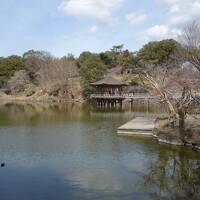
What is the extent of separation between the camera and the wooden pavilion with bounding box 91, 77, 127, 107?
48.4 meters

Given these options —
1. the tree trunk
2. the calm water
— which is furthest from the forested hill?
the calm water

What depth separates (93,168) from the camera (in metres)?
13.5

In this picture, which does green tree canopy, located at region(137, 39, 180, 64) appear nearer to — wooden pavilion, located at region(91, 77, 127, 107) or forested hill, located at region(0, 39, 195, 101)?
forested hill, located at region(0, 39, 195, 101)

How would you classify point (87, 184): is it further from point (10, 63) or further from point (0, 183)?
point (10, 63)

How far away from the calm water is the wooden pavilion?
89.8 ft

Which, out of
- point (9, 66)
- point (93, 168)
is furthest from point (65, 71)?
point (93, 168)

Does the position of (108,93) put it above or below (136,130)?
above

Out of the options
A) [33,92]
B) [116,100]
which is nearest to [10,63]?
[33,92]

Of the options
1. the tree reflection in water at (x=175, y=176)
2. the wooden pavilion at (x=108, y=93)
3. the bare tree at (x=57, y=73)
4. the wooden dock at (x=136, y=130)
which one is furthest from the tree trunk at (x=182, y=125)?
the bare tree at (x=57, y=73)

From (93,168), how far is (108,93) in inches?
1449

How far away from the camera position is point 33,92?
64812mm

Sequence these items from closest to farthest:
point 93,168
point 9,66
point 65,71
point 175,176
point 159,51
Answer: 1. point 175,176
2. point 93,168
3. point 159,51
4. point 65,71
5. point 9,66

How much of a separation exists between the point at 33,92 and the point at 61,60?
26.9 feet

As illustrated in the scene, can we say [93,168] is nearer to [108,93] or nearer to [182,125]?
[182,125]
